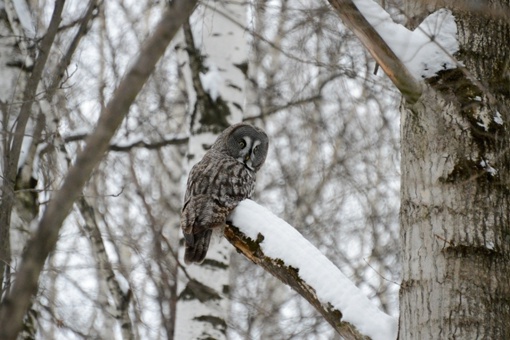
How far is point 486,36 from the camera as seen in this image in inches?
98.4

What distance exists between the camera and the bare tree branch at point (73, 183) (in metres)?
0.95

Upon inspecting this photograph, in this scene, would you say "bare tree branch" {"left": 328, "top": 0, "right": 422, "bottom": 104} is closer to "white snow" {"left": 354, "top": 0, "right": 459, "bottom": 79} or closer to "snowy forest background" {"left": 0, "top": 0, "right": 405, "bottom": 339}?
"white snow" {"left": 354, "top": 0, "right": 459, "bottom": 79}

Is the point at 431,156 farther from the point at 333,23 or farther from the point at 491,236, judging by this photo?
the point at 333,23

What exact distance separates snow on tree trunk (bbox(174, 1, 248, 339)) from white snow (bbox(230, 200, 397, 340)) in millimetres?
1548

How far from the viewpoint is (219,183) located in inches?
164

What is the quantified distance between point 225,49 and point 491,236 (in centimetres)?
303

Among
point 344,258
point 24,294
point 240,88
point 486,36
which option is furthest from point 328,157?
point 24,294

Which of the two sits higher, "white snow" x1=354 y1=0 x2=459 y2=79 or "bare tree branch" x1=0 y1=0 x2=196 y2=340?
"white snow" x1=354 y1=0 x2=459 y2=79

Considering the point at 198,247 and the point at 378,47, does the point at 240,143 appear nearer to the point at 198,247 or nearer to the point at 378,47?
the point at 198,247

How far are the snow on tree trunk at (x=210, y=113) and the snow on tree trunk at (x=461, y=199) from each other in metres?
2.20

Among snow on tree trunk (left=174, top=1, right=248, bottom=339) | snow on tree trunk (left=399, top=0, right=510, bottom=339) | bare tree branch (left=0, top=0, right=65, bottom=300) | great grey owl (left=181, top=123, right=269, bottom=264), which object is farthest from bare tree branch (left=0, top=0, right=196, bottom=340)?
snow on tree trunk (left=174, top=1, right=248, bottom=339)

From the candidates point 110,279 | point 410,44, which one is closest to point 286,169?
point 110,279

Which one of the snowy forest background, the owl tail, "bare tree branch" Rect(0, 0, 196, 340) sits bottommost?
"bare tree branch" Rect(0, 0, 196, 340)

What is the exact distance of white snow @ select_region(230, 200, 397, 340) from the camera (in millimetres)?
2488
